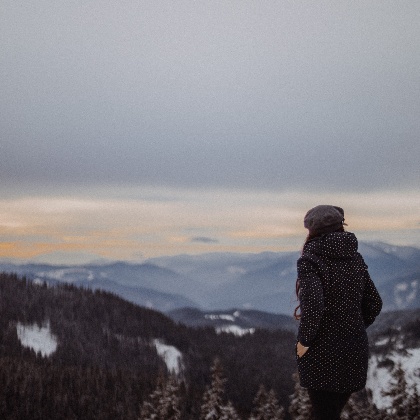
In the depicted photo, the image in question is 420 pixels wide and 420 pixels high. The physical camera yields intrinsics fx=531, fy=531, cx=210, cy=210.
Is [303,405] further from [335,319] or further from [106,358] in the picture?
[106,358]

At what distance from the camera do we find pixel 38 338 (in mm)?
72500

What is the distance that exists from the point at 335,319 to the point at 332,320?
1.5 inches

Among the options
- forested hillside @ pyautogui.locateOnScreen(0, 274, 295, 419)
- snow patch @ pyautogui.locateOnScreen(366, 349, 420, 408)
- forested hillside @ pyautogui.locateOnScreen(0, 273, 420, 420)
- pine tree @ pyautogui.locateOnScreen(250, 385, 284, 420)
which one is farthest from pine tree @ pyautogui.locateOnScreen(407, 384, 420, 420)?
snow patch @ pyautogui.locateOnScreen(366, 349, 420, 408)

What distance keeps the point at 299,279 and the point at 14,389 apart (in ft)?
110

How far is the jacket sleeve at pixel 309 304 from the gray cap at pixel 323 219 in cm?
54

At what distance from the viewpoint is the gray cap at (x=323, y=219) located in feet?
20.8

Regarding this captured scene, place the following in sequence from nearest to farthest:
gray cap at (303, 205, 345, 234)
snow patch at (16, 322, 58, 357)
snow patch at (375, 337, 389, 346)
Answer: gray cap at (303, 205, 345, 234) < snow patch at (375, 337, 389, 346) < snow patch at (16, 322, 58, 357)

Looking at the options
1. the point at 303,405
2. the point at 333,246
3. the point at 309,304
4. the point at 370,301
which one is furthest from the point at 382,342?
the point at 309,304

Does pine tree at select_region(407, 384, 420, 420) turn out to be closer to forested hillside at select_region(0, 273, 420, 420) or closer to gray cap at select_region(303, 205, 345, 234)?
forested hillside at select_region(0, 273, 420, 420)

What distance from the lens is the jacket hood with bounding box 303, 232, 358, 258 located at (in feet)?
20.5

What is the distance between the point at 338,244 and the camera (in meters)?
6.25

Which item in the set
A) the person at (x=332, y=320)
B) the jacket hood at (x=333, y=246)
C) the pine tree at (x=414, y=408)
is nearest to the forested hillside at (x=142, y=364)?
the pine tree at (x=414, y=408)

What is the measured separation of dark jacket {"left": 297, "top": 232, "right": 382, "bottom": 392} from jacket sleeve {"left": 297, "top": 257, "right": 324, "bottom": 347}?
0.02 meters

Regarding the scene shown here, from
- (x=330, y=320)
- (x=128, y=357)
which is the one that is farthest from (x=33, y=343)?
(x=330, y=320)
